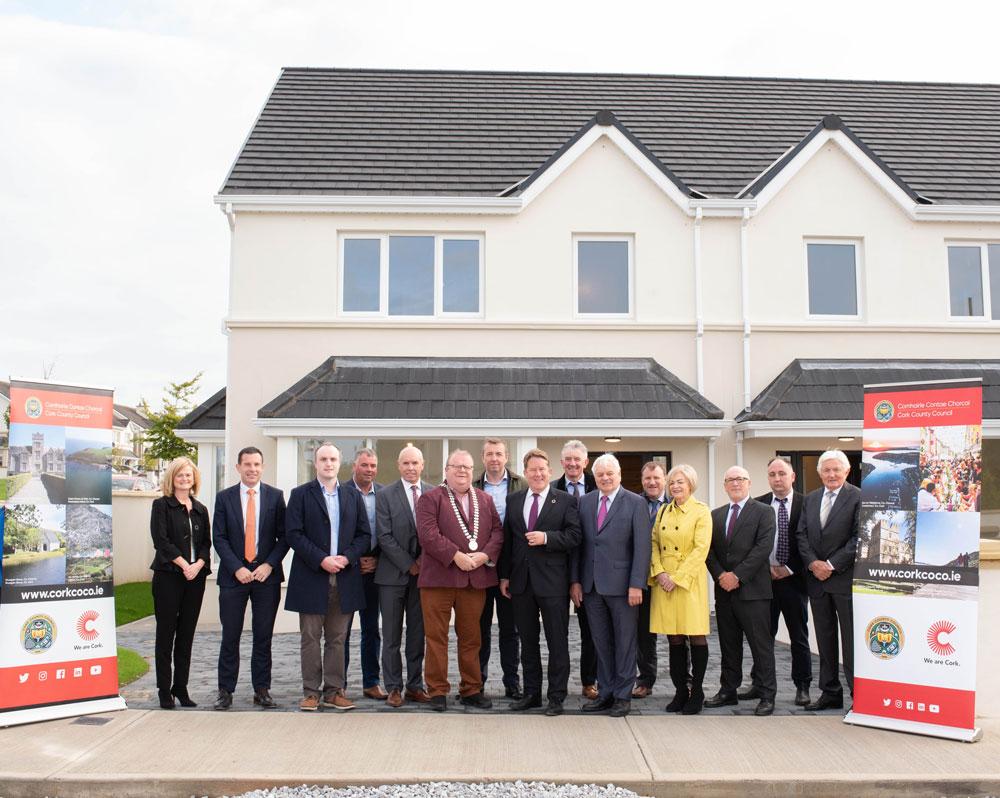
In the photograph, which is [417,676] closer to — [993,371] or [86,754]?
[86,754]

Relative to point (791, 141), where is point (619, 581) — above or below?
below

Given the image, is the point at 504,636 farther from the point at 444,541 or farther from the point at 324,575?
the point at 324,575

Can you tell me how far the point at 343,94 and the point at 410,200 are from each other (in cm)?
434

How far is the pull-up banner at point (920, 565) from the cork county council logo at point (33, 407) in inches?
256

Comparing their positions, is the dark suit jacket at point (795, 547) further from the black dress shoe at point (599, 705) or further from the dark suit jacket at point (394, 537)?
the dark suit jacket at point (394, 537)

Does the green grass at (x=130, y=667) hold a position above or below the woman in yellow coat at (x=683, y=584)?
below

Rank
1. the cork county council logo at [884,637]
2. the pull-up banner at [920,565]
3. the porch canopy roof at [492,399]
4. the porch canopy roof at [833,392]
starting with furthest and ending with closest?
the porch canopy roof at [833,392], the porch canopy roof at [492,399], the cork county council logo at [884,637], the pull-up banner at [920,565]

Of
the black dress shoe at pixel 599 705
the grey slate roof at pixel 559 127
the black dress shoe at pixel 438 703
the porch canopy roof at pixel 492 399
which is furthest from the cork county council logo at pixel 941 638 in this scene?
the grey slate roof at pixel 559 127

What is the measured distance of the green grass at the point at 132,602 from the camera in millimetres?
14461

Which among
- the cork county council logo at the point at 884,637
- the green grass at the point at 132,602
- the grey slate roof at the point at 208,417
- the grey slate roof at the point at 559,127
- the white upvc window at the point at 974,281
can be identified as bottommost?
the green grass at the point at 132,602

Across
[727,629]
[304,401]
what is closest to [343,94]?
[304,401]

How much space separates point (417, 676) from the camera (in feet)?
25.8

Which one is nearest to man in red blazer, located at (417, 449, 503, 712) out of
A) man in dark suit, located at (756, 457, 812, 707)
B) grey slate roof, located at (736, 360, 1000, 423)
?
man in dark suit, located at (756, 457, 812, 707)

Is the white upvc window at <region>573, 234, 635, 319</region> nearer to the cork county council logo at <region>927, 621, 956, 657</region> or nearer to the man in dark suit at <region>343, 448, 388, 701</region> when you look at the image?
the man in dark suit at <region>343, 448, 388, 701</region>
